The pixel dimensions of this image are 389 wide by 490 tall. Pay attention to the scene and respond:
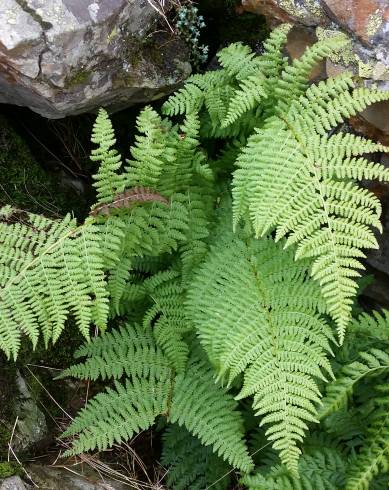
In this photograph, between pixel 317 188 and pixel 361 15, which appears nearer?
pixel 317 188

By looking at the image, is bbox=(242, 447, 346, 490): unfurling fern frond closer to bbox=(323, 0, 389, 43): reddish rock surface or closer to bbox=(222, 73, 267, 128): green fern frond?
bbox=(222, 73, 267, 128): green fern frond

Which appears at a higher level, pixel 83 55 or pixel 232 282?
pixel 83 55

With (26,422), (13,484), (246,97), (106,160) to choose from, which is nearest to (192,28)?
(246,97)

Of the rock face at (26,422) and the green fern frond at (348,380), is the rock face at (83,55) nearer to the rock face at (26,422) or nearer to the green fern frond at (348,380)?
the rock face at (26,422)

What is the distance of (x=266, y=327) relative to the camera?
324 cm

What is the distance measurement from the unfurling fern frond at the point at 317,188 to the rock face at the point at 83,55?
872 mm

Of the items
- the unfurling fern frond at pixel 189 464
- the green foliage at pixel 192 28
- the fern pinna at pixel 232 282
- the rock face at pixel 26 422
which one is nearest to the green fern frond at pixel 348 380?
the fern pinna at pixel 232 282

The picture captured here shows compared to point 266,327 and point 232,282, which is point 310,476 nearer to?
point 266,327

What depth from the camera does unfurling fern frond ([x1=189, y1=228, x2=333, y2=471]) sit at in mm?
3025

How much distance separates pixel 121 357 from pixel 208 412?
65cm

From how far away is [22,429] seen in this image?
136 inches

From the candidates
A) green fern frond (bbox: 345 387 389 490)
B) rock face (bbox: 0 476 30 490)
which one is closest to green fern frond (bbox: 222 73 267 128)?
green fern frond (bbox: 345 387 389 490)

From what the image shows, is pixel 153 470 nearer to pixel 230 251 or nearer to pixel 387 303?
pixel 230 251

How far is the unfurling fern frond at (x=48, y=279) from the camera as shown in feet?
10.1
